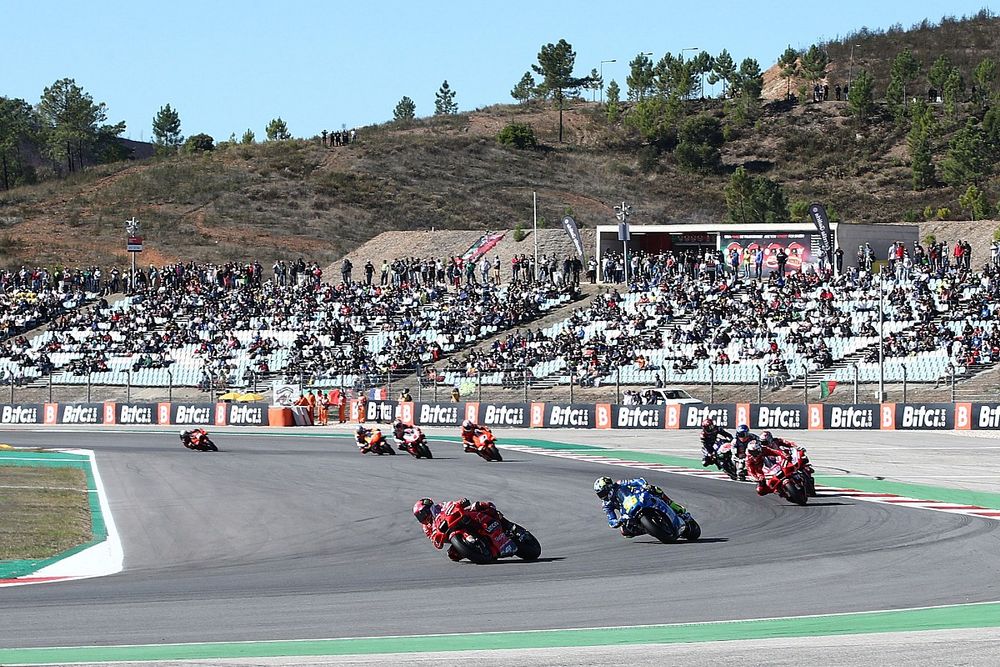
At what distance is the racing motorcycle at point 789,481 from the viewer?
22.3 meters

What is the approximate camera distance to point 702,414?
1750 inches

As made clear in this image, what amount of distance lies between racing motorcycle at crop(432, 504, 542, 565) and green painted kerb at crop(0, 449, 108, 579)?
16.6ft

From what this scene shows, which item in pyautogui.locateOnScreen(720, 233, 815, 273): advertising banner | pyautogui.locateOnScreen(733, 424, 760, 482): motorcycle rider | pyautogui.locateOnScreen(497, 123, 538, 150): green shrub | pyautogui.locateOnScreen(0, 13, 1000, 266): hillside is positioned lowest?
pyautogui.locateOnScreen(733, 424, 760, 482): motorcycle rider

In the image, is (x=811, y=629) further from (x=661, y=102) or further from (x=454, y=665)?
(x=661, y=102)

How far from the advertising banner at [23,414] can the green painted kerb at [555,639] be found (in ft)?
155

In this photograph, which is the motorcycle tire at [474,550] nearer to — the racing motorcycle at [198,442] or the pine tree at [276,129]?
the racing motorcycle at [198,442]

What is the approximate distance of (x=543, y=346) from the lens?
54.6 meters

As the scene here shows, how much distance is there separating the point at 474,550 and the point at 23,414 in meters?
44.0

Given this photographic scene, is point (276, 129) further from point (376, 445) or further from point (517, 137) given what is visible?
point (376, 445)

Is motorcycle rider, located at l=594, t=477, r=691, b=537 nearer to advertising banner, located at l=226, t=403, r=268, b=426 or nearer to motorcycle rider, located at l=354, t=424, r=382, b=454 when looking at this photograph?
motorcycle rider, located at l=354, t=424, r=382, b=454

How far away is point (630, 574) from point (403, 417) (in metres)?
35.4

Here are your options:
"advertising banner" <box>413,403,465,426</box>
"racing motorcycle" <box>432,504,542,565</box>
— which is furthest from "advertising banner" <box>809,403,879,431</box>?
"racing motorcycle" <box>432,504,542,565</box>

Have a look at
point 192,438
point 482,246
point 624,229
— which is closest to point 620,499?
point 192,438

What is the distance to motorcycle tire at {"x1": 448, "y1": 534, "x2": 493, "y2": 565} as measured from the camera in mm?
16172
